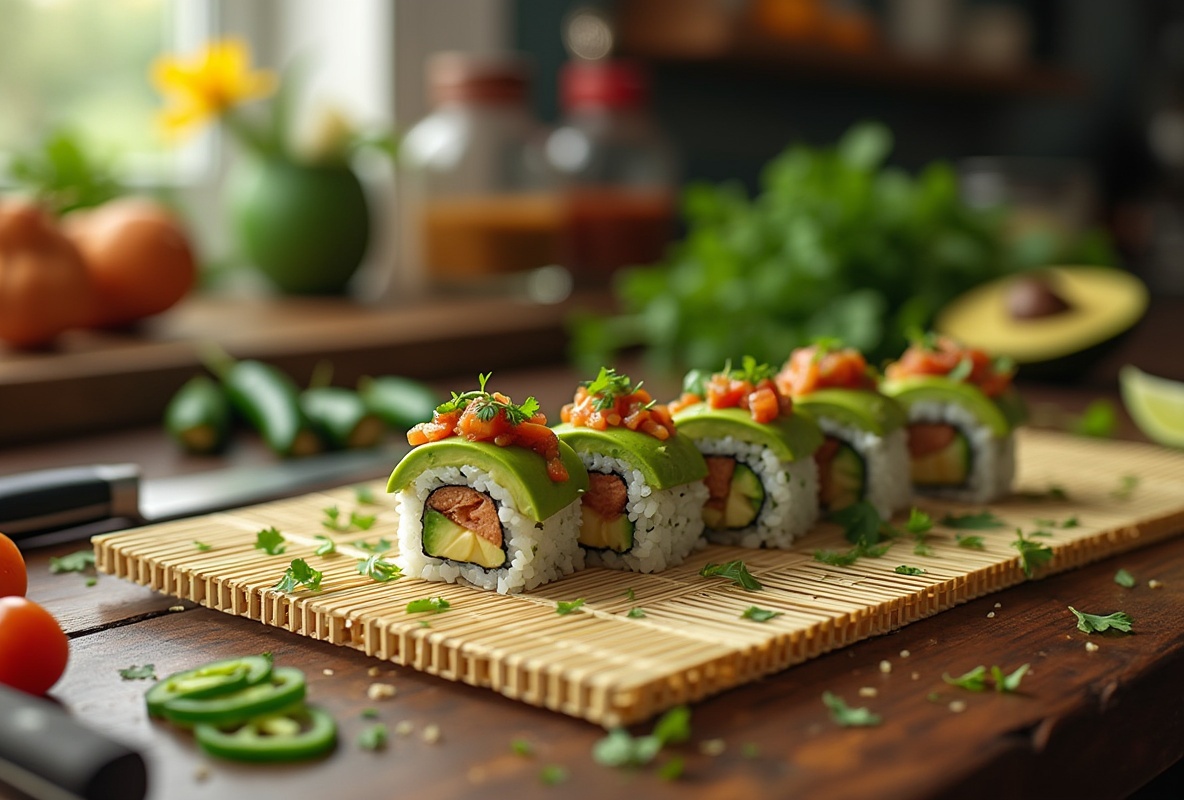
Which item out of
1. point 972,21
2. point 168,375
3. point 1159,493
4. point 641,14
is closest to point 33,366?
point 168,375

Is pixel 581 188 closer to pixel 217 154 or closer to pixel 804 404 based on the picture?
pixel 217 154

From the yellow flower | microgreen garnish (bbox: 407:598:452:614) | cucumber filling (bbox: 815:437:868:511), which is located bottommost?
microgreen garnish (bbox: 407:598:452:614)

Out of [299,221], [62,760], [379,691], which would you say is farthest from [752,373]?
[299,221]

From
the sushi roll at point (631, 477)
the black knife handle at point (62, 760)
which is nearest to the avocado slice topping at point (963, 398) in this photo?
the sushi roll at point (631, 477)

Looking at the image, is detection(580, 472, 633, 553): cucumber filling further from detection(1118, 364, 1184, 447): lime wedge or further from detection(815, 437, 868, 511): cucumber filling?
detection(1118, 364, 1184, 447): lime wedge

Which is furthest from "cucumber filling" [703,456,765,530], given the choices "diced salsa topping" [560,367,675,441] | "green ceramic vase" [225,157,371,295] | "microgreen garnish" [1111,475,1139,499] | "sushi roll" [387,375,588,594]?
"green ceramic vase" [225,157,371,295]

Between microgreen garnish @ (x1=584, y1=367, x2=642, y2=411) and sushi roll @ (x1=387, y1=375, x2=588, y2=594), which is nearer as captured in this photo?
sushi roll @ (x1=387, y1=375, x2=588, y2=594)

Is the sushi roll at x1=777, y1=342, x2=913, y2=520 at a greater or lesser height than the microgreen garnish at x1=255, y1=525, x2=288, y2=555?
greater
